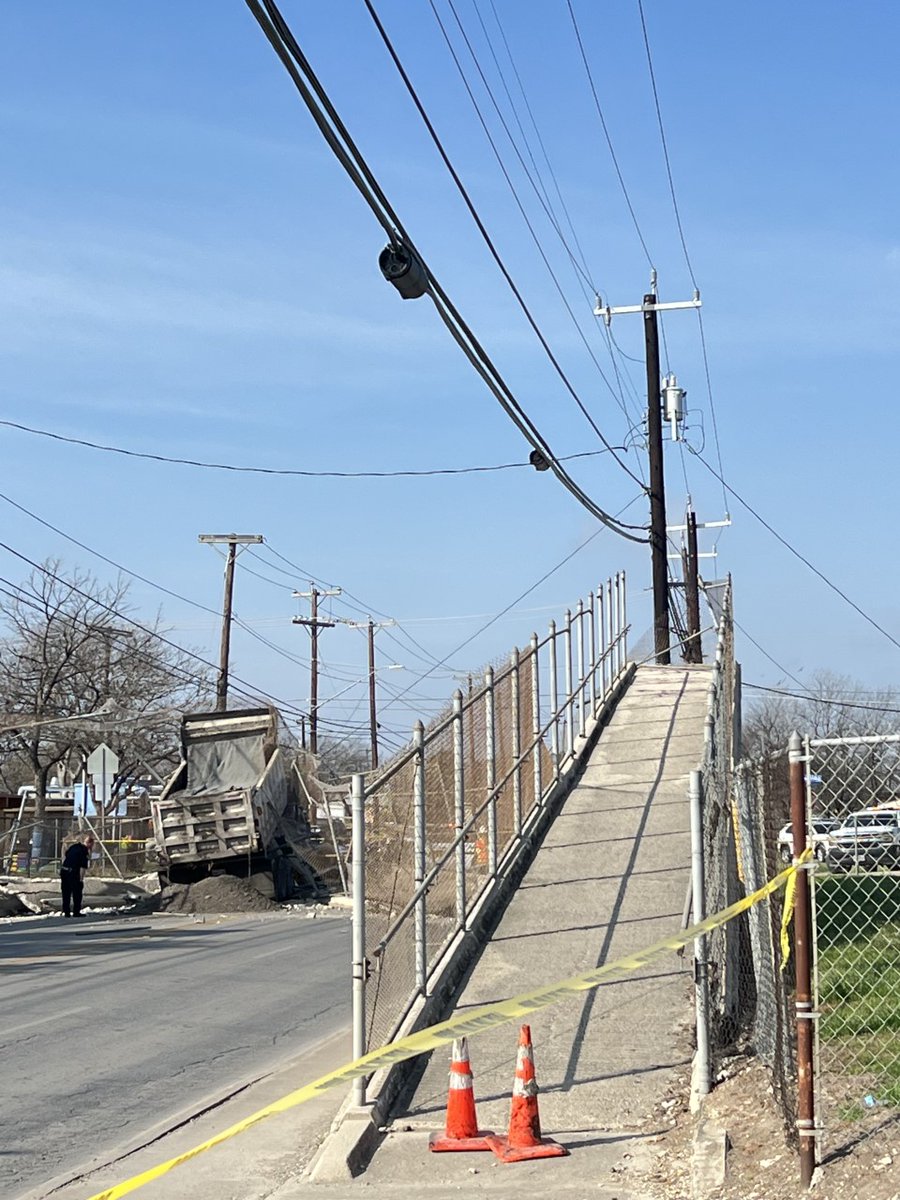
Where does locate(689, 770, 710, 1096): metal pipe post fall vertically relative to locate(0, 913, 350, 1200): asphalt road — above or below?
above

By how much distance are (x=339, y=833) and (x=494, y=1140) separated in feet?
111

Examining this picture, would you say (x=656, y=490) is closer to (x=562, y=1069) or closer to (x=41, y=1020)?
(x=41, y=1020)

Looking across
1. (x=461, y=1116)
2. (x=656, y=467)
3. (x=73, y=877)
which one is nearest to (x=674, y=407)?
(x=656, y=467)

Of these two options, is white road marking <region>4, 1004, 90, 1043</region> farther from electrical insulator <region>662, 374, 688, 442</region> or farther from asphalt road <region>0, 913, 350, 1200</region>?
electrical insulator <region>662, 374, 688, 442</region>

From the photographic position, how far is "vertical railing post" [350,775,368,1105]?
25.8 feet

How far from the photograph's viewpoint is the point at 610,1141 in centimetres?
720

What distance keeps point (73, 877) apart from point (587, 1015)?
20.6m

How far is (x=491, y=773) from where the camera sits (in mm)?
12117

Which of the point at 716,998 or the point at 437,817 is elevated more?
the point at 437,817

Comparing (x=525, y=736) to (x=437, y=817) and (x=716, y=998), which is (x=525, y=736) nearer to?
(x=437, y=817)

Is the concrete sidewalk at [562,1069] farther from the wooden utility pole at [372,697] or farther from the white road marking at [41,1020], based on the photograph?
the wooden utility pole at [372,697]

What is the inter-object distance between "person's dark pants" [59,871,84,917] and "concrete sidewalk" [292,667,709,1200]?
594 inches

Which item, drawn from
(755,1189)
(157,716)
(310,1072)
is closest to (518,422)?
(310,1072)

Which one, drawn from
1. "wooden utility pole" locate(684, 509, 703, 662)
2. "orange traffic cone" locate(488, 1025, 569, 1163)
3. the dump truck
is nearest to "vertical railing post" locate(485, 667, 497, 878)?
"orange traffic cone" locate(488, 1025, 569, 1163)
